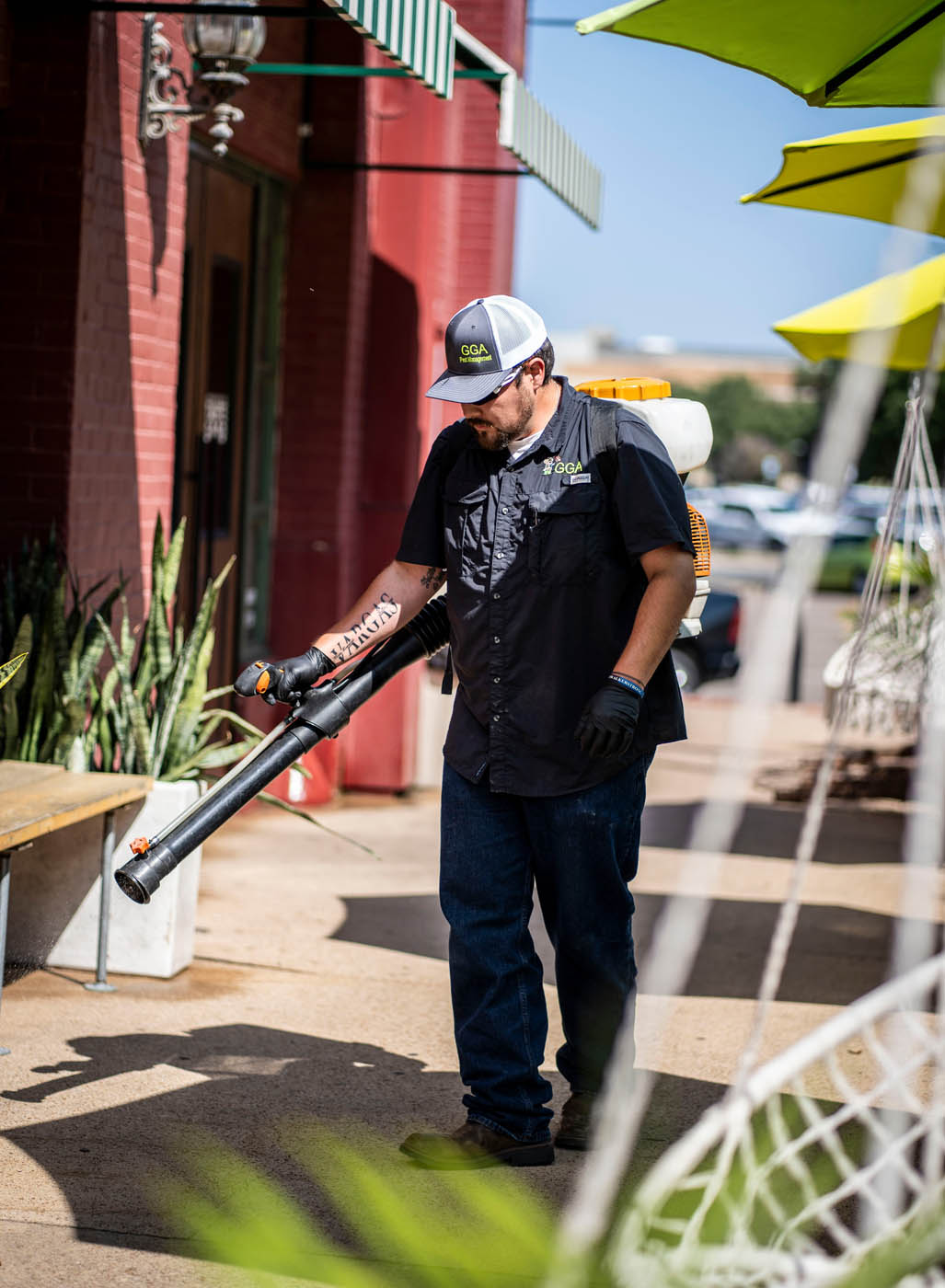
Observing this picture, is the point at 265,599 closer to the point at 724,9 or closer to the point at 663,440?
the point at 663,440

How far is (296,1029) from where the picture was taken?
492cm

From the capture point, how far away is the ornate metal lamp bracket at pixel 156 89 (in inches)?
227

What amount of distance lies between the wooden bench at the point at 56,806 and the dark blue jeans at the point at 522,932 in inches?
44.8

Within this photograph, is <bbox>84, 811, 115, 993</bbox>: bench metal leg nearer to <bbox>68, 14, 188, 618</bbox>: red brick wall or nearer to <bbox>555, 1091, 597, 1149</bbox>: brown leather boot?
<bbox>68, 14, 188, 618</bbox>: red brick wall

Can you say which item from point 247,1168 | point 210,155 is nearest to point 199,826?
point 247,1168

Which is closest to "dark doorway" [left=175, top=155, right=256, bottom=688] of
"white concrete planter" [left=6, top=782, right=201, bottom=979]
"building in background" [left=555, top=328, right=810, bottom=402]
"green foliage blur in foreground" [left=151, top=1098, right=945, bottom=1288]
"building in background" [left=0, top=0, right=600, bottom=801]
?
"building in background" [left=0, top=0, right=600, bottom=801]

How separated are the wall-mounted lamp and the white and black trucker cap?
2.44m

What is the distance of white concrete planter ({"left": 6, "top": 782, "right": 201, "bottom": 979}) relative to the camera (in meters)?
5.22

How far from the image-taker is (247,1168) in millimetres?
3768

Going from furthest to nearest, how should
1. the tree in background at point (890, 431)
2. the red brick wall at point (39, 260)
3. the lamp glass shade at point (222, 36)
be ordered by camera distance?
the tree in background at point (890, 431), the lamp glass shade at point (222, 36), the red brick wall at point (39, 260)

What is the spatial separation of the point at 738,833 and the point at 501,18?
5.50 metres

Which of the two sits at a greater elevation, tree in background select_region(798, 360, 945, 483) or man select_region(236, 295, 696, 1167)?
tree in background select_region(798, 360, 945, 483)

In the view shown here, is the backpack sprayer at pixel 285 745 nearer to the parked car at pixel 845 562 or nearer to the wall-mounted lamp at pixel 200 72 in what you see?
the wall-mounted lamp at pixel 200 72

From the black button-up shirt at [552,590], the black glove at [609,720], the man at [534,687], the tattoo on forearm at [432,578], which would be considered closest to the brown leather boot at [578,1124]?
the man at [534,687]
